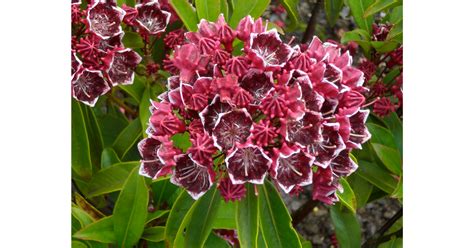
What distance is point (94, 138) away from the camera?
218 cm

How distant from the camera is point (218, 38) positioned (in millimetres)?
1575

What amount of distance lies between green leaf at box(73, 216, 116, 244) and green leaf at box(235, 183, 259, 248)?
17.9 inches

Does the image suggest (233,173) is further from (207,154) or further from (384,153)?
(384,153)

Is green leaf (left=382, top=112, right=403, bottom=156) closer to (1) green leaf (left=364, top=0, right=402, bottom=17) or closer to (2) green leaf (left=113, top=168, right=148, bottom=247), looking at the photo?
(1) green leaf (left=364, top=0, right=402, bottom=17)

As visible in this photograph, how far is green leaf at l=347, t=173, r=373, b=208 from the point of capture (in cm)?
222

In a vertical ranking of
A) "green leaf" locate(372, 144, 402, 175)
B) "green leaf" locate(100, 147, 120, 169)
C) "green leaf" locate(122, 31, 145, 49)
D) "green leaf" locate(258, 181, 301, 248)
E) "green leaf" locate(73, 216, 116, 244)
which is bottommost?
"green leaf" locate(73, 216, 116, 244)

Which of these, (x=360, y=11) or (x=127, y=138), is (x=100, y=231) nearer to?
(x=127, y=138)

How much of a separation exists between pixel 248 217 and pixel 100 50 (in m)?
0.57

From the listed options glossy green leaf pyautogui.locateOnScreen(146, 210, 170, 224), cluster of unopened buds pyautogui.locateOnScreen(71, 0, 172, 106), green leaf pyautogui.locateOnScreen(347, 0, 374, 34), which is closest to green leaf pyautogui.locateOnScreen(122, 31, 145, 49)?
cluster of unopened buds pyautogui.locateOnScreen(71, 0, 172, 106)

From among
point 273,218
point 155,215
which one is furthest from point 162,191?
point 273,218

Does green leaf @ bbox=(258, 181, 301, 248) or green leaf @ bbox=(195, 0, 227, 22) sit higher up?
green leaf @ bbox=(195, 0, 227, 22)

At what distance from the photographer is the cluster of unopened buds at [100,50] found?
174 cm

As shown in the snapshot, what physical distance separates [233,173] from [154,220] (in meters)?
0.73
